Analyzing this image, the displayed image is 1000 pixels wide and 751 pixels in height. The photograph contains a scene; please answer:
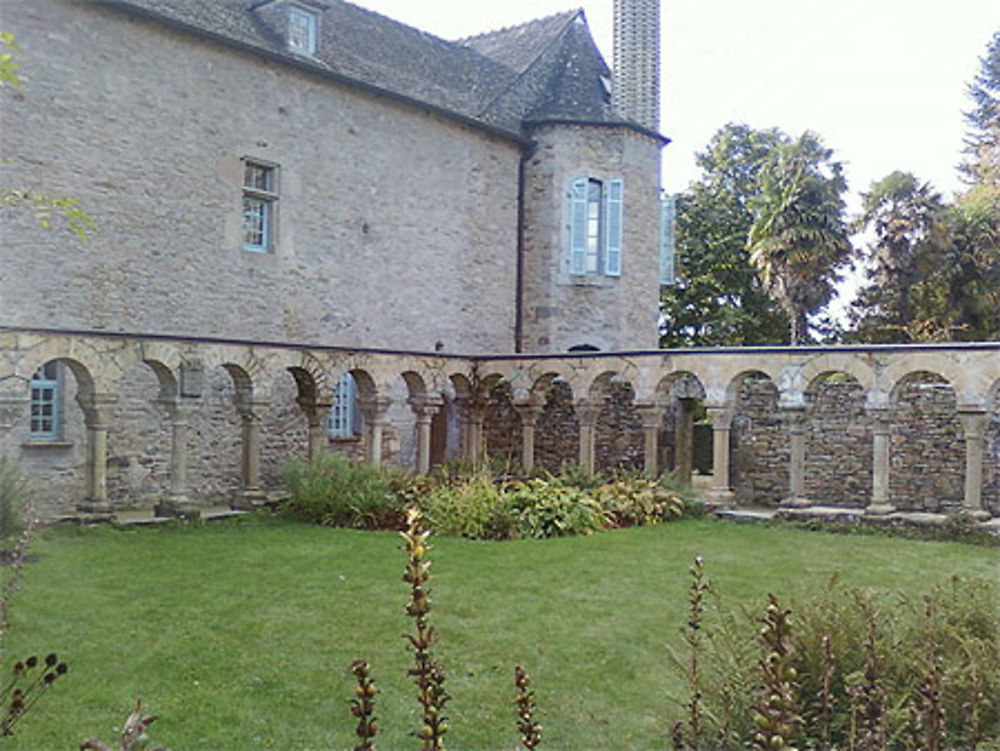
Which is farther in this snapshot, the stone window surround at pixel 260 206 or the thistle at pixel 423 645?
the stone window surround at pixel 260 206

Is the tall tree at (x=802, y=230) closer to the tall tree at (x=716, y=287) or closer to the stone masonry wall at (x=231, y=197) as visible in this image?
the tall tree at (x=716, y=287)

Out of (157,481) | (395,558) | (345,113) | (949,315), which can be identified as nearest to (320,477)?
(157,481)

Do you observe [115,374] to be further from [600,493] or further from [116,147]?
[600,493]

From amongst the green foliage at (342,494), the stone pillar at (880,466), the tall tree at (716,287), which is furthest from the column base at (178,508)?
the tall tree at (716,287)

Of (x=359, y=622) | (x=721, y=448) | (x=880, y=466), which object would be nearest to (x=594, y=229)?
(x=721, y=448)

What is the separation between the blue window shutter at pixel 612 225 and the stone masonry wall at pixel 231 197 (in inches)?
67.3

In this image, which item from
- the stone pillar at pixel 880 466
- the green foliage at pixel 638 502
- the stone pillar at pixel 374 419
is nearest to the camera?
the stone pillar at pixel 880 466

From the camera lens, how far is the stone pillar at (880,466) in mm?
11867

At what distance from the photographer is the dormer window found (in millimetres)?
14586

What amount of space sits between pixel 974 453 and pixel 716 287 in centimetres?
1493

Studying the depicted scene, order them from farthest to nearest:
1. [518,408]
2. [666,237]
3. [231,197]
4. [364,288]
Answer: [666,237] → [364,288] → [518,408] → [231,197]

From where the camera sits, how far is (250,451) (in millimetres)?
12547

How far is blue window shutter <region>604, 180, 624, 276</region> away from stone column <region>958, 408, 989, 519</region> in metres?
7.63

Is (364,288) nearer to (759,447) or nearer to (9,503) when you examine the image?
(759,447)
